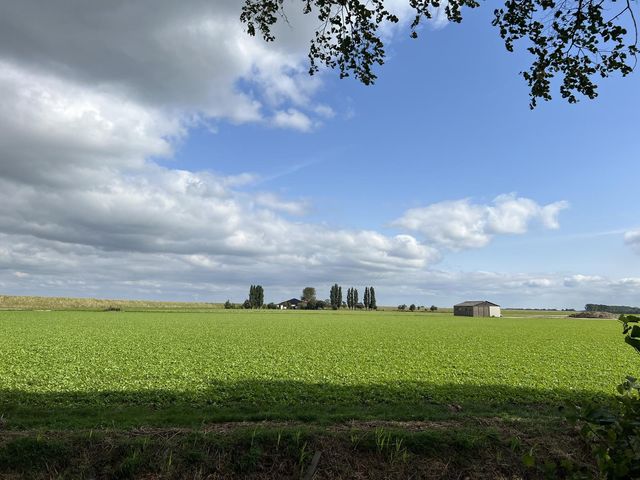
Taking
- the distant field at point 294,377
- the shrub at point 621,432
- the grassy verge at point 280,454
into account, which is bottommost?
the distant field at point 294,377

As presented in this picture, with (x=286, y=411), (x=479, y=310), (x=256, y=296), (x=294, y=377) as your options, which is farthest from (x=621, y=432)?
(x=256, y=296)

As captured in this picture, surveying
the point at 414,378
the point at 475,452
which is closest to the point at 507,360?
the point at 414,378

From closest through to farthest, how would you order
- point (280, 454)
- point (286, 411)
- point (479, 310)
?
point (280, 454) < point (286, 411) < point (479, 310)

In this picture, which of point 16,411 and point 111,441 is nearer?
point 111,441

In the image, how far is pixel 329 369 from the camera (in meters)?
20.6

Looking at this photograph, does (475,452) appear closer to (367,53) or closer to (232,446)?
(232,446)

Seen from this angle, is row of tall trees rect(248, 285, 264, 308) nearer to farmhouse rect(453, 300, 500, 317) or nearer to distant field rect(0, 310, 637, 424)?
farmhouse rect(453, 300, 500, 317)

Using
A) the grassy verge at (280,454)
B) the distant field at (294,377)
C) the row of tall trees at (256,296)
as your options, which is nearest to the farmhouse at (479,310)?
the row of tall trees at (256,296)

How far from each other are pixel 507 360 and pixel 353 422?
19638 millimetres

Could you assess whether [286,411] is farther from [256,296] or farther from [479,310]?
[256,296]

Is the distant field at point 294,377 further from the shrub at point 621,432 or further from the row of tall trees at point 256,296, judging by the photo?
the row of tall trees at point 256,296

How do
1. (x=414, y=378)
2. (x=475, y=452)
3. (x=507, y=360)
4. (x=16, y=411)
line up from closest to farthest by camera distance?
(x=475, y=452), (x=16, y=411), (x=414, y=378), (x=507, y=360)

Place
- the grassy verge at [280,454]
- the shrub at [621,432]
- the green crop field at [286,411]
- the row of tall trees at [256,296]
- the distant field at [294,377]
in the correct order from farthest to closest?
1. the row of tall trees at [256,296]
2. the distant field at [294,377]
3. the green crop field at [286,411]
4. the grassy verge at [280,454]
5. the shrub at [621,432]

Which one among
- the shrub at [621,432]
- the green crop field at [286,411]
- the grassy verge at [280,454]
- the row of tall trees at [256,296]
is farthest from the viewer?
the row of tall trees at [256,296]
